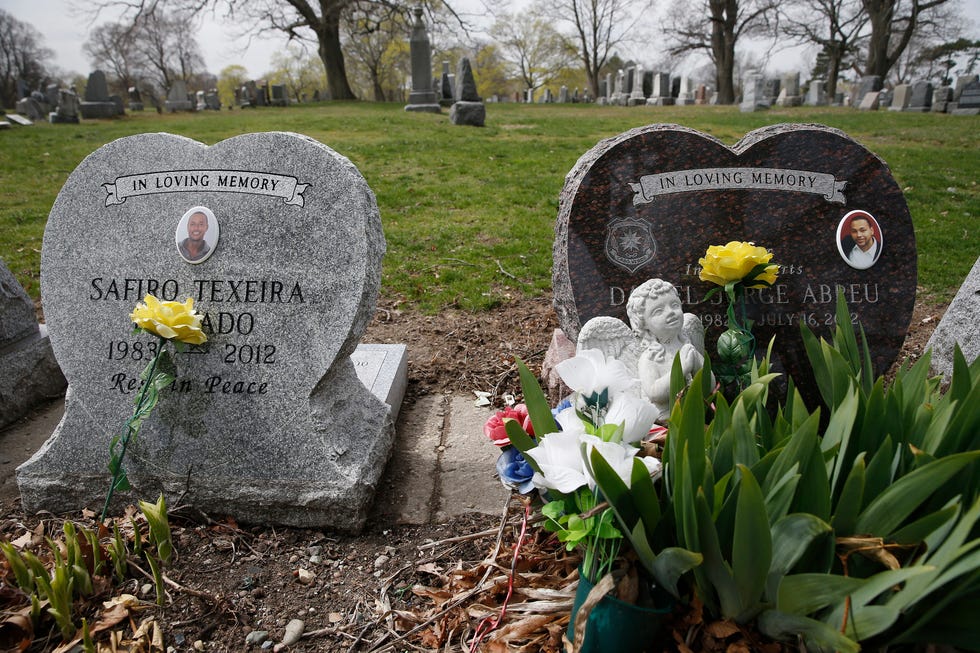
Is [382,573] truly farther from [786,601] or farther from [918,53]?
[918,53]

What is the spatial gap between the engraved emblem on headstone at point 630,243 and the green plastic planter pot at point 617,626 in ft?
6.31

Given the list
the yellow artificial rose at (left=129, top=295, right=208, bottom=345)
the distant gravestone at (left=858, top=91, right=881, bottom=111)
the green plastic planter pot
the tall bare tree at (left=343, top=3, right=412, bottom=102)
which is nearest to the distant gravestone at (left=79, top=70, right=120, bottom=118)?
the tall bare tree at (left=343, top=3, right=412, bottom=102)

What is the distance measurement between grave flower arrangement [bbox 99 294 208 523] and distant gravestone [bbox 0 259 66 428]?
149 cm

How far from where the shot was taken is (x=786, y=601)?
143 cm

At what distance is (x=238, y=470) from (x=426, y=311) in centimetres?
246

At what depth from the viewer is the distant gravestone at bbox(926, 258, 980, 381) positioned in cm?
332

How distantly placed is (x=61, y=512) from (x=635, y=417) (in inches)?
104

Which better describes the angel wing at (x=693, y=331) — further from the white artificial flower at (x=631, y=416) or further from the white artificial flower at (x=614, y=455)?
the white artificial flower at (x=614, y=455)

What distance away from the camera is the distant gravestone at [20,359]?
Answer: 3617mm

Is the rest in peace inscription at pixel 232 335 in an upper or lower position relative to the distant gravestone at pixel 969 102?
lower

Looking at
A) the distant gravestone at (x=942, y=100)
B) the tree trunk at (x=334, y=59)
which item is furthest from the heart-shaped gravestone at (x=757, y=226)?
the tree trunk at (x=334, y=59)

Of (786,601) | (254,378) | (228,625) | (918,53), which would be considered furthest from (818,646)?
(918,53)

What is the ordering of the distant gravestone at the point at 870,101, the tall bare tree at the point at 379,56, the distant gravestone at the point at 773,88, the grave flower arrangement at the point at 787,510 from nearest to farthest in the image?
the grave flower arrangement at the point at 787,510 < the distant gravestone at the point at 870,101 < the distant gravestone at the point at 773,88 < the tall bare tree at the point at 379,56

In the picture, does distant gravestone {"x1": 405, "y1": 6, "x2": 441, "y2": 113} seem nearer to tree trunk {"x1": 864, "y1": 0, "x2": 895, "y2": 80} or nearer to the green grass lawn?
the green grass lawn
